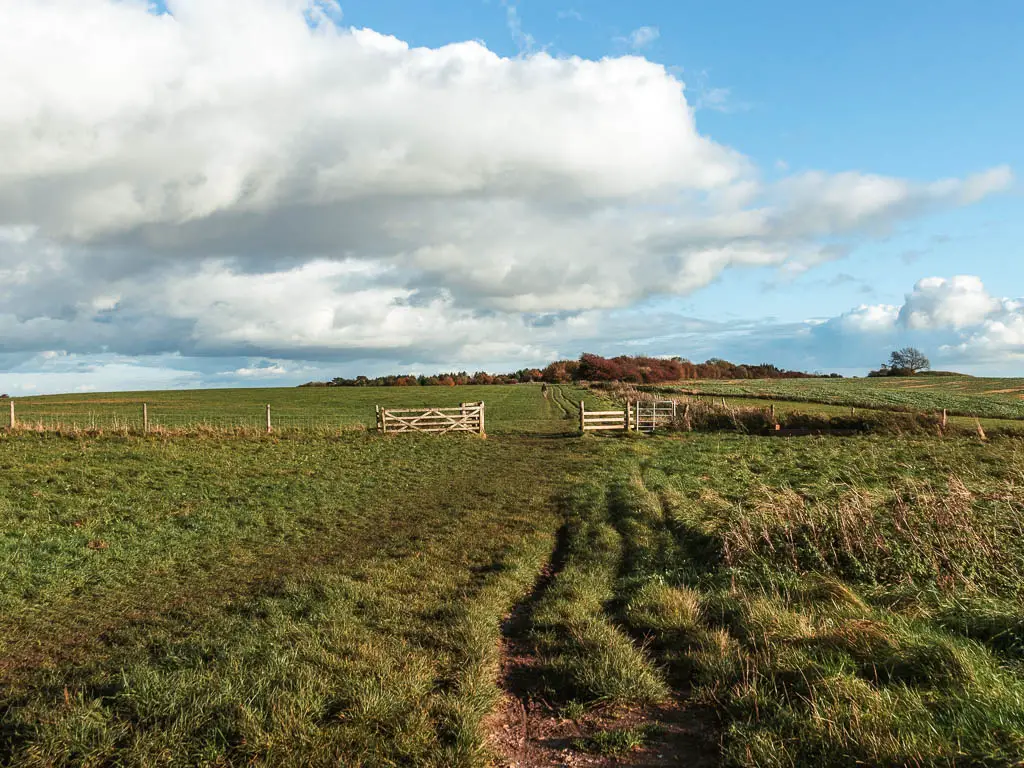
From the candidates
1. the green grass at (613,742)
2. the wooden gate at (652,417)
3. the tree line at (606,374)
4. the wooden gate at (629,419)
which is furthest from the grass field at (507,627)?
the tree line at (606,374)

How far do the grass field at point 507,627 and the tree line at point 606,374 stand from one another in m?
109

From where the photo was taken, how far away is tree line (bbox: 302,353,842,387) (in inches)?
4978

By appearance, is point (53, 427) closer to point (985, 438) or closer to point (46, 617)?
point (46, 617)

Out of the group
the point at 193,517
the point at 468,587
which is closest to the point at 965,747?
the point at 468,587

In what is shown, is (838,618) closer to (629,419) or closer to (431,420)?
(629,419)

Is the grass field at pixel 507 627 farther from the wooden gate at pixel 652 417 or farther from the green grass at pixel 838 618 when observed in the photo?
the wooden gate at pixel 652 417

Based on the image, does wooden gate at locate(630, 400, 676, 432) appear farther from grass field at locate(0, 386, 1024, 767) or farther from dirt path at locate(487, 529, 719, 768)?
dirt path at locate(487, 529, 719, 768)

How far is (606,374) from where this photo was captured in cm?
13088

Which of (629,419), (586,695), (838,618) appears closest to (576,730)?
(586,695)

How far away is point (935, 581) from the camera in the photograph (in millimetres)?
7578

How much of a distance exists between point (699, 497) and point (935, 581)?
6.78 metres

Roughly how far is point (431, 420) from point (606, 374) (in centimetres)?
10133

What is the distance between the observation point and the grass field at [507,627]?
14.5 feet

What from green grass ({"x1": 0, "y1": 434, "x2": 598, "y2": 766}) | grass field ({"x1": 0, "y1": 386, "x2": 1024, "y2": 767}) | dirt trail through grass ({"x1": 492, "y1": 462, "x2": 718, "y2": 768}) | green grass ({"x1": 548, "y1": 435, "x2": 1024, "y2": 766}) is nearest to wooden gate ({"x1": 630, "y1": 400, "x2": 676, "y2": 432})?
green grass ({"x1": 0, "y1": 434, "x2": 598, "y2": 766})
